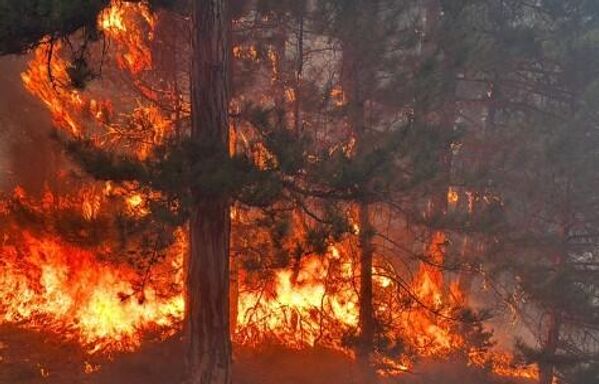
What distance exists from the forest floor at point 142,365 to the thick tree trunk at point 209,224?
2.24 m

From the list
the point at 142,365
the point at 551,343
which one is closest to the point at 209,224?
the point at 142,365

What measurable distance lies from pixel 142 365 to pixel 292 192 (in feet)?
16.4

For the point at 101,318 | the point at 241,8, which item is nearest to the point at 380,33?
the point at 241,8

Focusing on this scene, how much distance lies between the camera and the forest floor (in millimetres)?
10031

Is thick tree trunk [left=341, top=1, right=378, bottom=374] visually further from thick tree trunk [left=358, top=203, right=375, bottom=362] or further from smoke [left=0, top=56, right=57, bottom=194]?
smoke [left=0, top=56, right=57, bottom=194]

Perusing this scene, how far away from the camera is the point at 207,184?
680 centimetres

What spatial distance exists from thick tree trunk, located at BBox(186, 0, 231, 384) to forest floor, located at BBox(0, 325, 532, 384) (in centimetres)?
224

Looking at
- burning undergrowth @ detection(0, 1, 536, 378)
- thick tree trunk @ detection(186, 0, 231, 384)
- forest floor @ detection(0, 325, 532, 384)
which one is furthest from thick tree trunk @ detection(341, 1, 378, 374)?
thick tree trunk @ detection(186, 0, 231, 384)

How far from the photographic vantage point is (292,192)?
25.9 feet

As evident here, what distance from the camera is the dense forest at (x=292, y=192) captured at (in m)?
7.70

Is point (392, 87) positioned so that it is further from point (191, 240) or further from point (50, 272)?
point (50, 272)

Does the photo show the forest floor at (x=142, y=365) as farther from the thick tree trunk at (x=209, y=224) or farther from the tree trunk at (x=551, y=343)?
the tree trunk at (x=551, y=343)

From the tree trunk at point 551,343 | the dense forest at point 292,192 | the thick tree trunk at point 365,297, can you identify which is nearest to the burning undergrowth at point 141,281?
the dense forest at point 292,192

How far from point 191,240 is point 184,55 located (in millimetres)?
4189
